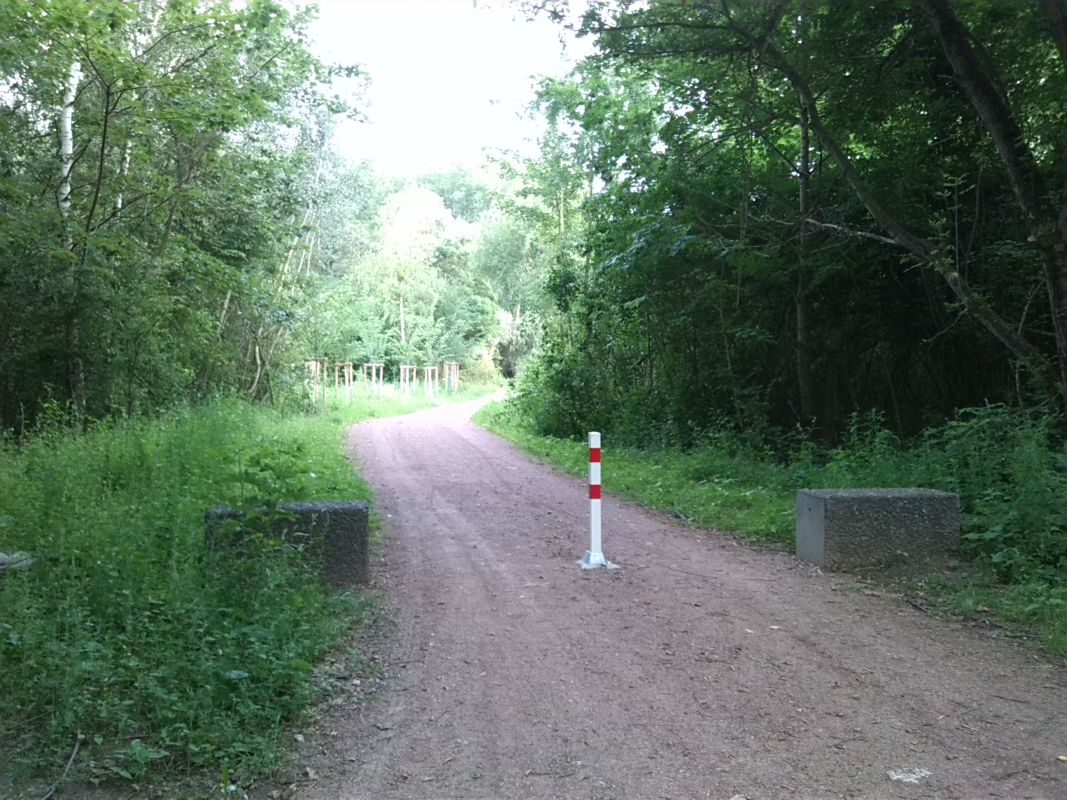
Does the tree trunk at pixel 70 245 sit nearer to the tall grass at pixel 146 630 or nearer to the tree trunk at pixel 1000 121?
the tall grass at pixel 146 630

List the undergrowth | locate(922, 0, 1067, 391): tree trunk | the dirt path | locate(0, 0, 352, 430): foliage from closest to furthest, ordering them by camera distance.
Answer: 1. the dirt path
2. the undergrowth
3. locate(922, 0, 1067, 391): tree trunk
4. locate(0, 0, 352, 430): foliage

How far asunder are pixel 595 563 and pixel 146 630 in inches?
141

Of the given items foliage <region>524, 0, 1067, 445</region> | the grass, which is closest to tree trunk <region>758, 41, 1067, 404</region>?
foliage <region>524, 0, 1067, 445</region>

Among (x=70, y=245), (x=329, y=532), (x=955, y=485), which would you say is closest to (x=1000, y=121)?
(x=955, y=485)

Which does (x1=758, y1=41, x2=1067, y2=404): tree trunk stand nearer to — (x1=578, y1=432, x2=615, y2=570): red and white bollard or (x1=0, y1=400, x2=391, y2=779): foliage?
(x1=578, y1=432, x2=615, y2=570): red and white bollard

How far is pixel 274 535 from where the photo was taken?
588 centimetres

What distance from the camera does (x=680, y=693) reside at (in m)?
4.27

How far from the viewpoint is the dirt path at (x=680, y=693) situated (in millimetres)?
3410

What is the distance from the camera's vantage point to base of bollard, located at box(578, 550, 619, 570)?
22.6 feet

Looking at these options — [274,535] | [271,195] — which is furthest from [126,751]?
[271,195]

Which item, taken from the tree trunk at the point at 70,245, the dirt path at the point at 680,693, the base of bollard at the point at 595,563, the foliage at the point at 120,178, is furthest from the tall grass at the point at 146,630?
the foliage at the point at 120,178

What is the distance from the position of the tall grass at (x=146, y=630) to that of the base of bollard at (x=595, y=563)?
200cm

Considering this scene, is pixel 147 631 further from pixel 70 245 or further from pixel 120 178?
pixel 120 178

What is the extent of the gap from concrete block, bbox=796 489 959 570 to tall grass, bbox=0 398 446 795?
380 cm
